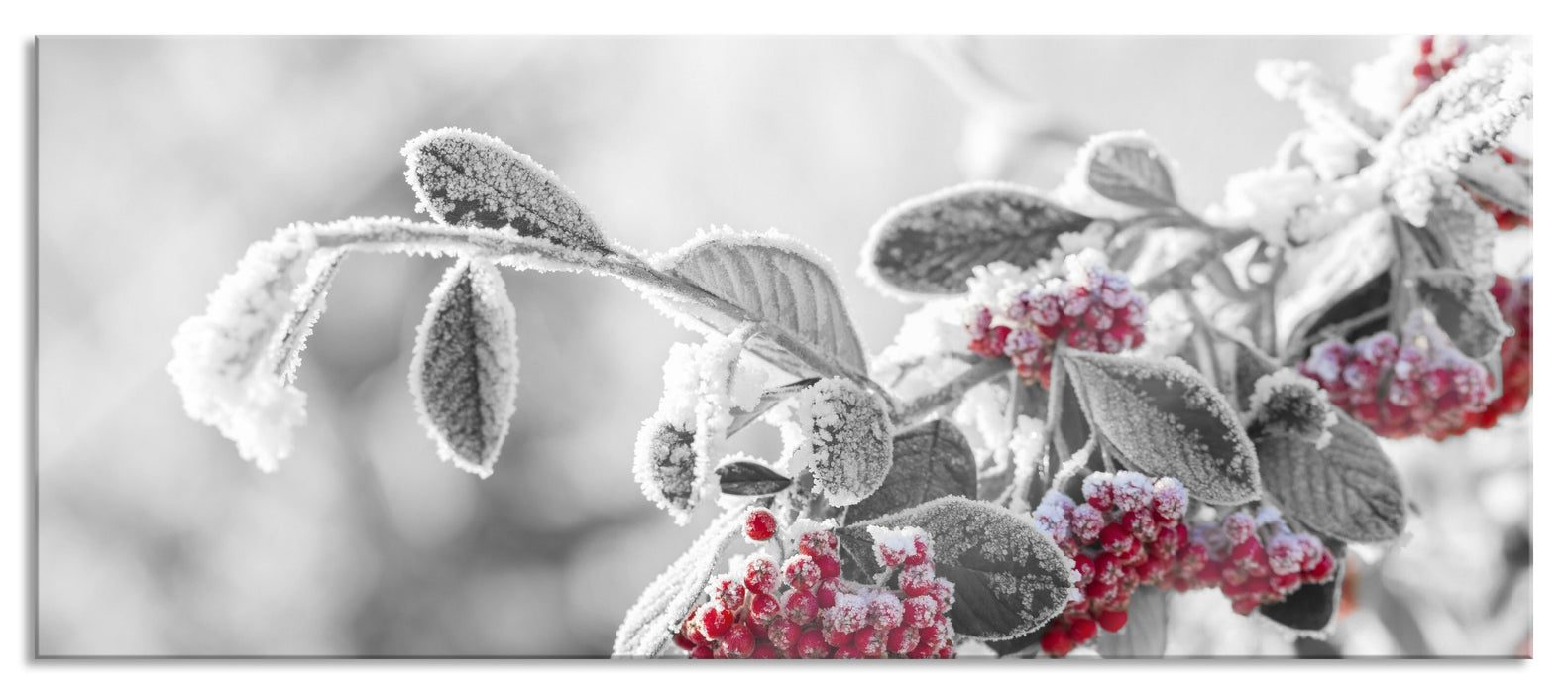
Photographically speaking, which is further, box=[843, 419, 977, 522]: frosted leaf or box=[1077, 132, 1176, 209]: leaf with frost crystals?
box=[1077, 132, 1176, 209]: leaf with frost crystals

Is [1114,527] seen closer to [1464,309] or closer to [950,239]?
[950,239]

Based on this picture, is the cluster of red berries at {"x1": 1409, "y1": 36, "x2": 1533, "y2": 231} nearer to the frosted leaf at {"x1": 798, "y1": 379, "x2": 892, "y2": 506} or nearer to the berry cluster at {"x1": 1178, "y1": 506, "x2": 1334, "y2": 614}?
the berry cluster at {"x1": 1178, "y1": 506, "x2": 1334, "y2": 614}

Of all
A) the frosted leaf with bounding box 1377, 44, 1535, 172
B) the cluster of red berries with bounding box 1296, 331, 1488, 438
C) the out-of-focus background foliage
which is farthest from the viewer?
the out-of-focus background foliage

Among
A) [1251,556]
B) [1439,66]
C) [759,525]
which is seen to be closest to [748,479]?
[759,525]

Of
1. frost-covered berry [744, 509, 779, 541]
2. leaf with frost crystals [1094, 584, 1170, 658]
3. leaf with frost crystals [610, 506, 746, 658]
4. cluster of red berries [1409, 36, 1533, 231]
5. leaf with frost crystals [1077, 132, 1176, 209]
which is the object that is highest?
cluster of red berries [1409, 36, 1533, 231]

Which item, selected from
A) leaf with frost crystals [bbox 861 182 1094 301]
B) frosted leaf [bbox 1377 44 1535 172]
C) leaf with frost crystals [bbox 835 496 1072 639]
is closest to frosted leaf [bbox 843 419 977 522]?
leaf with frost crystals [bbox 835 496 1072 639]

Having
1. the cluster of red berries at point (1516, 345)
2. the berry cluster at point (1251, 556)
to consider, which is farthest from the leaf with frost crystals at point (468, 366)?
the cluster of red berries at point (1516, 345)

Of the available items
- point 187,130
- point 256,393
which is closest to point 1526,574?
point 256,393
